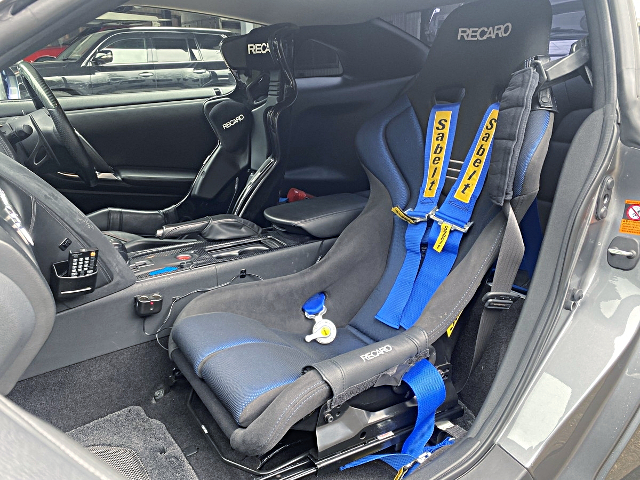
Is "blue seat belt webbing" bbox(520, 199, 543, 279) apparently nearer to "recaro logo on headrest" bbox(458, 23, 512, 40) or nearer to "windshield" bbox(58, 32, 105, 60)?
"recaro logo on headrest" bbox(458, 23, 512, 40)

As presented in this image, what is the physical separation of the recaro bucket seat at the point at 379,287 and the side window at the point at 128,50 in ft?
8.55

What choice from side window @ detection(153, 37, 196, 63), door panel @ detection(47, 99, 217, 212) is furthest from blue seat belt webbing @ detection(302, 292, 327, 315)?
side window @ detection(153, 37, 196, 63)

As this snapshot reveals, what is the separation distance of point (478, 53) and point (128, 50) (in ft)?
9.96

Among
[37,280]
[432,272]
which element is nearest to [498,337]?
[432,272]

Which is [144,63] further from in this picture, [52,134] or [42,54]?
[42,54]

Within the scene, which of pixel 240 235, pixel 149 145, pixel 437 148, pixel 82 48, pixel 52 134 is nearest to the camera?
pixel 437 148

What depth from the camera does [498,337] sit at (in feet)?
5.58

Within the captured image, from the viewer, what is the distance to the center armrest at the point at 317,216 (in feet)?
6.55

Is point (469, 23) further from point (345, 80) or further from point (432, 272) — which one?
point (345, 80)

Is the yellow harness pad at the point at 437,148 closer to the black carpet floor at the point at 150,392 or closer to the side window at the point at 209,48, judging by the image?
the black carpet floor at the point at 150,392

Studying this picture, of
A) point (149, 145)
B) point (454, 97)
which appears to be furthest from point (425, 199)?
point (149, 145)

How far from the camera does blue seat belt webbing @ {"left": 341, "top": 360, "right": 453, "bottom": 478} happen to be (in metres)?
1.41

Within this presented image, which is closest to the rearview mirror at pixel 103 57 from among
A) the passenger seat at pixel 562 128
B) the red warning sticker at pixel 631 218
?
the passenger seat at pixel 562 128

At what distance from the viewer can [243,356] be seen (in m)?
1.41
